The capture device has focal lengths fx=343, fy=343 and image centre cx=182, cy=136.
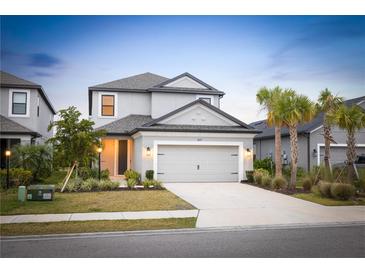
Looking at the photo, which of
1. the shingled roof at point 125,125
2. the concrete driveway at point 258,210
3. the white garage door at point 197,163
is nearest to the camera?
the concrete driveway at point 258,210

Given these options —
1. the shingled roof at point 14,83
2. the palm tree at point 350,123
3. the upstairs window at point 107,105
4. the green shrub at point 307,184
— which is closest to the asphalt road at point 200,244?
the green shrub at point 307,184

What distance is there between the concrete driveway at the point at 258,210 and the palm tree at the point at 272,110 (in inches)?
120

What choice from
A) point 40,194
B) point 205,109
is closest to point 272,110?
point 205,109

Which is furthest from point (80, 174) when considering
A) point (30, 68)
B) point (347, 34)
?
point (347, 34)

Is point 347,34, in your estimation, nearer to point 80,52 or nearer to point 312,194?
point 312,194

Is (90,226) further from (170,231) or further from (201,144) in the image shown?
(201,144)

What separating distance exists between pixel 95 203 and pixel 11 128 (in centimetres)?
1156

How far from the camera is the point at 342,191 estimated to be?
44.4 ft

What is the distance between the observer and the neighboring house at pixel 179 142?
19.8 metres

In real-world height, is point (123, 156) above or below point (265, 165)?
above

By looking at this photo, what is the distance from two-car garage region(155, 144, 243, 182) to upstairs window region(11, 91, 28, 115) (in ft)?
31.0

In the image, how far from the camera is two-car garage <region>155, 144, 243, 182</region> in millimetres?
19875

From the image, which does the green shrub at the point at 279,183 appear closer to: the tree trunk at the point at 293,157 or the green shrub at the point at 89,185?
the tree trunk at the point at 293,157

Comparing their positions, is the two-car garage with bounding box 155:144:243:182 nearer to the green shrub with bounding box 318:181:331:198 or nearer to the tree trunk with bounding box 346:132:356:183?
the tree trunk with bounding box 346:132:356:183
